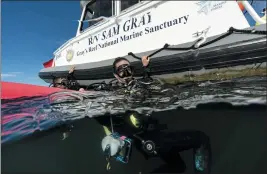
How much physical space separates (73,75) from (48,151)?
5.23 ft

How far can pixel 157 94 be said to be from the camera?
55.8 inches

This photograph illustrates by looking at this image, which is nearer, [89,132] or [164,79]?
[89,132]

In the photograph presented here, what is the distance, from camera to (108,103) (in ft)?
4.69

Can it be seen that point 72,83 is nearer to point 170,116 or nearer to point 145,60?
point 145,60

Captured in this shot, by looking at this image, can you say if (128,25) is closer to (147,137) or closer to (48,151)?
(147,137)

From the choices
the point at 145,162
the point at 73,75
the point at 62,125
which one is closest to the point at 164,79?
the point at 145,162

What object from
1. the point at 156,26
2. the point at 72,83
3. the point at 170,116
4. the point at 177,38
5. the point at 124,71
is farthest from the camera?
the point at 72,83

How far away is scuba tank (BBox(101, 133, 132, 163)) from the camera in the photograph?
1.26 m

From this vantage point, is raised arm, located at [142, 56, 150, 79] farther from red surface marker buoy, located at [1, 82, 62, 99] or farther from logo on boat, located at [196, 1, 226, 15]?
red surface marker buoy, located at [1, 82, 62, 99]

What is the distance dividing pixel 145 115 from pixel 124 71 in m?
0.48

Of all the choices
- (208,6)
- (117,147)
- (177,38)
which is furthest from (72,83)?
(208,6)

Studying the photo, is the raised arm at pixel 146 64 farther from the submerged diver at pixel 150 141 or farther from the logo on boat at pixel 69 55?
the logo on boat at pixel 69 55

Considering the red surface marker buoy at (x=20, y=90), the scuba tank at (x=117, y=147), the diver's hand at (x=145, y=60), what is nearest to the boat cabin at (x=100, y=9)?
Result: the diver's hand at (x=145, y=60)

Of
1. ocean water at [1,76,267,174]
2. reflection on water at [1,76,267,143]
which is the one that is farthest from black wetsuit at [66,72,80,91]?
ocean water at [1,76,267,174]
